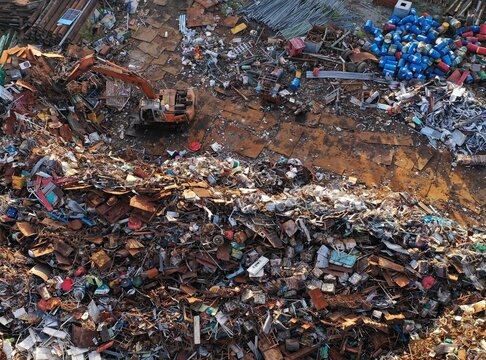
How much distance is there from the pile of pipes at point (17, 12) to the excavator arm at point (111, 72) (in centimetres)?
369

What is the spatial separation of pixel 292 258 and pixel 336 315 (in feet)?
5.11

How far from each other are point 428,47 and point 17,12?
13310mm

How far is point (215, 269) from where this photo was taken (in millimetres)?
10680

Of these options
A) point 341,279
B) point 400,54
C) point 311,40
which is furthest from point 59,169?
point 400,54

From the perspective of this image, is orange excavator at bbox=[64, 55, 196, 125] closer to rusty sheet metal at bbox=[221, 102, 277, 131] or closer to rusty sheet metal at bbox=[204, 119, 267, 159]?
rusty sheet metal at bbox=[204, 119, 267, 159]

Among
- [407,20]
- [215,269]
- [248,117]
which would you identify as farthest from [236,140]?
[407,20]

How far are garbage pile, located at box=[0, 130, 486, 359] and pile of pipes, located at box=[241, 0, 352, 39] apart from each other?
676cm

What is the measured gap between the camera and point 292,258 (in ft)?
35.2

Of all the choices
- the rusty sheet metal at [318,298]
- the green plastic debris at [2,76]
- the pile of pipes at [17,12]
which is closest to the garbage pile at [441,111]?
the rusty sheet metal at [318,298]

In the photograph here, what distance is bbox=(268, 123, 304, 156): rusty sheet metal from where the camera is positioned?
13617mm

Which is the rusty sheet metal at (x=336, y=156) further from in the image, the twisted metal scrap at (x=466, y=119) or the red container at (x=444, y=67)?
the red container at (x=444, y=67)

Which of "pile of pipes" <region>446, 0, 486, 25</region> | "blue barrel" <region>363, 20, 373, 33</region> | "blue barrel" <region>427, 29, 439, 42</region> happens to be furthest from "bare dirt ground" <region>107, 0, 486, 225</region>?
"pile of pipes" <region>446, 0, 486, 25</region>

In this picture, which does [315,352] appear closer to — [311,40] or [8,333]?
[8,333]

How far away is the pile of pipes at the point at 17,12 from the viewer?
51.0 ft
